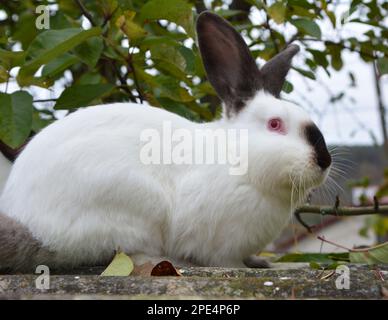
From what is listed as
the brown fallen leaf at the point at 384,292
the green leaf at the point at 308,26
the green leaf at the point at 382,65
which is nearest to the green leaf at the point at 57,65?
the green leaf at the point at 308,26

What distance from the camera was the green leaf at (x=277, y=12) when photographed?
304 cm

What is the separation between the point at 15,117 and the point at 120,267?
851 millimetres

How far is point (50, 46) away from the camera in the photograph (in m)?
2.65

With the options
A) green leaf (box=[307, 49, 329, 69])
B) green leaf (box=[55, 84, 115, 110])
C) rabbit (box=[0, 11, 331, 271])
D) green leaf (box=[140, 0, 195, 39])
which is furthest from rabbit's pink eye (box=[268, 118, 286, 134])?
green leaf (box=[307, 49, 329, 69])

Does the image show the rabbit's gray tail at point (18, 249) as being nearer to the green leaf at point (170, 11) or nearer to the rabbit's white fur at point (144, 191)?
the rabbit's white fur at point (144, 191)

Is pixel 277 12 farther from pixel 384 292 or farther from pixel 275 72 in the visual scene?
pixel 384 292

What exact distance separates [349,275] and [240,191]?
2.29 feet

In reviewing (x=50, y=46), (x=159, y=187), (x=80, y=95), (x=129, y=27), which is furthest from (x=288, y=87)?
(x=50, y=46)

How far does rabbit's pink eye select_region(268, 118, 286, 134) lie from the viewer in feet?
8.61

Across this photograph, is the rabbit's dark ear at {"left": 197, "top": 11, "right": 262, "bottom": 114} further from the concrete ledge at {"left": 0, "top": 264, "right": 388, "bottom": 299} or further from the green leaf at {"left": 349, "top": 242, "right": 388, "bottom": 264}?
the concrete ledge at {"left": 0, "top": 264, "right": 388, "bottom": 299}

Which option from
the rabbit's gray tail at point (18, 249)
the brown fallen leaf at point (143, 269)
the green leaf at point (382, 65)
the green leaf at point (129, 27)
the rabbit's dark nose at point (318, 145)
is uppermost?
the green leaf at point (129, 27)

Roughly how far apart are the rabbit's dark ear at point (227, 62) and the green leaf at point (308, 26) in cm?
51

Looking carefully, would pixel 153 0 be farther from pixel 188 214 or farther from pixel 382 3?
pixel 382 3
